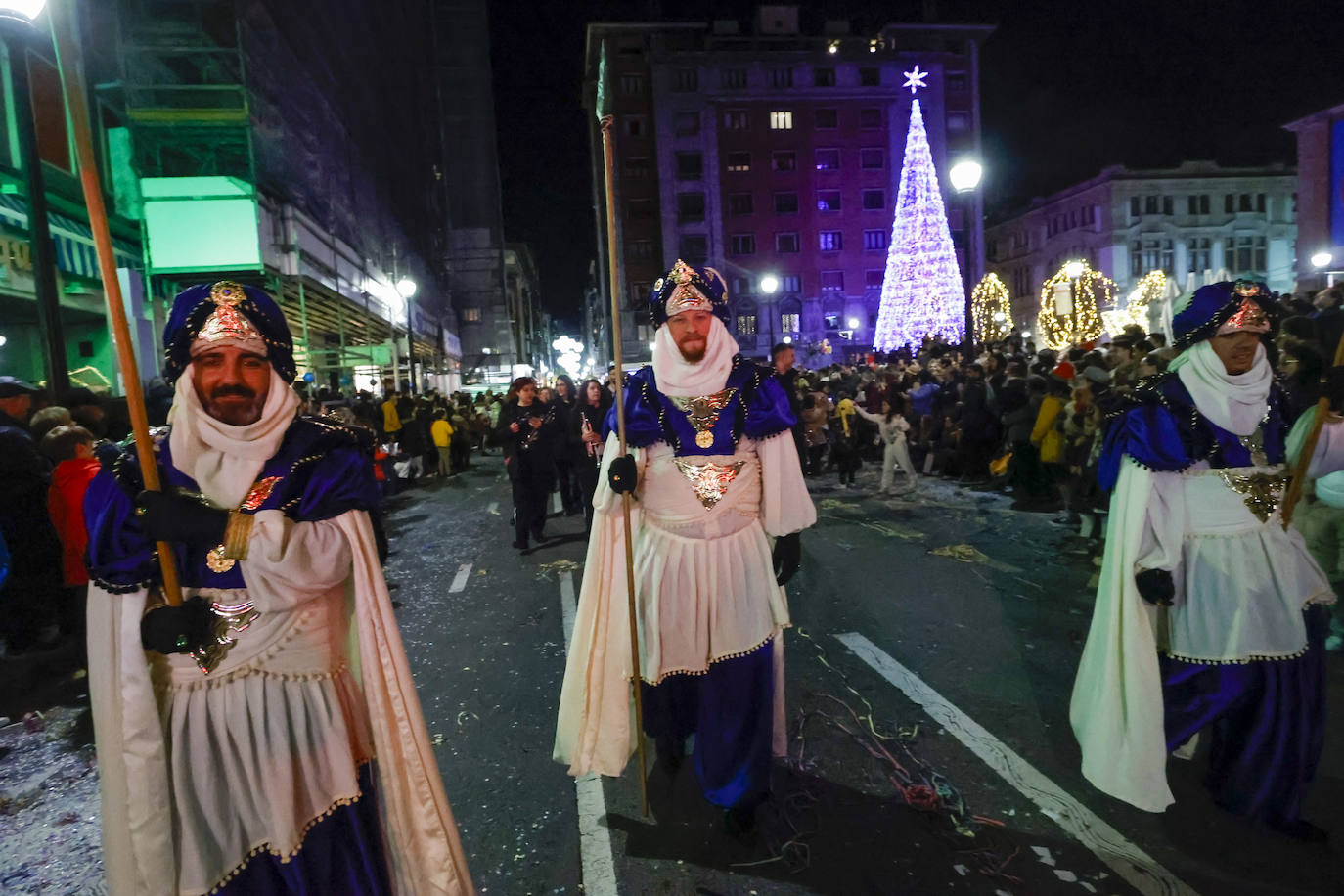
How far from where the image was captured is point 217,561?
7.54 ft

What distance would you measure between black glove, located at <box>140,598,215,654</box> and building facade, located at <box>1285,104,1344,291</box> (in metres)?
38.5

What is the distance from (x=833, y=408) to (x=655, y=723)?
499 inches

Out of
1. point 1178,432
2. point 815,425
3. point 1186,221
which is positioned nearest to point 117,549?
point 1178,432

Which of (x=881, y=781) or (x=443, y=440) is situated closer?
(x=881, y=781)

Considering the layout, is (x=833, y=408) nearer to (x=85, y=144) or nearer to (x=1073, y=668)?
(x=1073, y=668)

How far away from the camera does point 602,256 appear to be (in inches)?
3063

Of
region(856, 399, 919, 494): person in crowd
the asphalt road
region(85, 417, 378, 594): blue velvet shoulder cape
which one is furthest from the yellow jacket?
region(85, 417, 378, 594): blue velvet shoulder cape

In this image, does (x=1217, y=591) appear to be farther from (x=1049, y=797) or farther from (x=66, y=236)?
(x=66, y=236)

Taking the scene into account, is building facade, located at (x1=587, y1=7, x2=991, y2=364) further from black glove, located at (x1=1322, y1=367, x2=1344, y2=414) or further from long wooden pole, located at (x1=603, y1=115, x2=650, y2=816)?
black glove, located at (x1=1322, y1=367, x2=1344, y2=414)

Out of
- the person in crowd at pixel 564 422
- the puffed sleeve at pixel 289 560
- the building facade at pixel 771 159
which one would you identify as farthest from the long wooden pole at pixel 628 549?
the building facade at pixel 771 159

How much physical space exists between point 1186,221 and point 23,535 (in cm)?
6495

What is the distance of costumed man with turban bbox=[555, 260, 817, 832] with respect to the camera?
11.6ft

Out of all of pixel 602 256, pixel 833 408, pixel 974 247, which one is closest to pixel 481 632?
pixel 833 408

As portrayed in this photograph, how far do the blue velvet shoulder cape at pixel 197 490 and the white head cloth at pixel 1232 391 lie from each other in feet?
10.7
